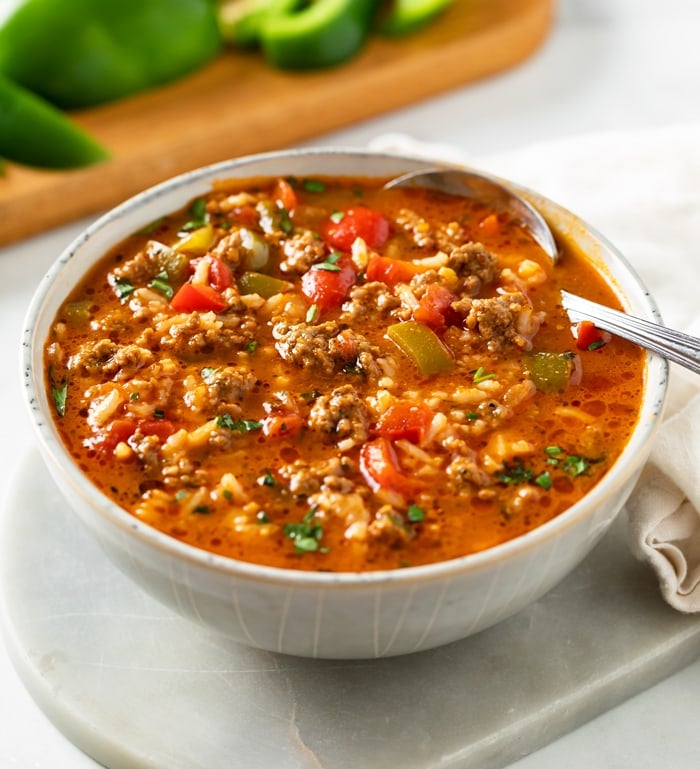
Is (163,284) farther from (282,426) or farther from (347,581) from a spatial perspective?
(347,581)

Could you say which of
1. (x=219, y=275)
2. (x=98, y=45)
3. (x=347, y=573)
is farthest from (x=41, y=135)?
(x=347, y=573)

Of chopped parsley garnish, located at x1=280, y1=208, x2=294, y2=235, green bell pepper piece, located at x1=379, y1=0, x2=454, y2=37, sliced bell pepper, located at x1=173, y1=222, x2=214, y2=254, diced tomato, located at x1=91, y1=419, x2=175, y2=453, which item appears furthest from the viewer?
green bell pepper piece, located at x1=379, y1=0, x2=454, y2=37

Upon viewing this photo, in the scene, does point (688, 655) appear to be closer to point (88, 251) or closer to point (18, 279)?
point (88, 251)

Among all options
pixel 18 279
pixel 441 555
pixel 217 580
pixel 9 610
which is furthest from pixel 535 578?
pixel 18 279

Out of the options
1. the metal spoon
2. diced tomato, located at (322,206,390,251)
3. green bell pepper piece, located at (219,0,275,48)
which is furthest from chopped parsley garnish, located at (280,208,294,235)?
green bell pepper piece, located at (219,0,275,48)

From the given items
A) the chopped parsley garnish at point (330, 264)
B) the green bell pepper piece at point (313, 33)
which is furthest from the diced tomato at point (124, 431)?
the green bell pepper piece at point (313, 33)

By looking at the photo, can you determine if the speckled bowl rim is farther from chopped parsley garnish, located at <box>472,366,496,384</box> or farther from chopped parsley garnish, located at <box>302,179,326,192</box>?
chopped parsley garnish, located at <box>302,179,326,192</box>
